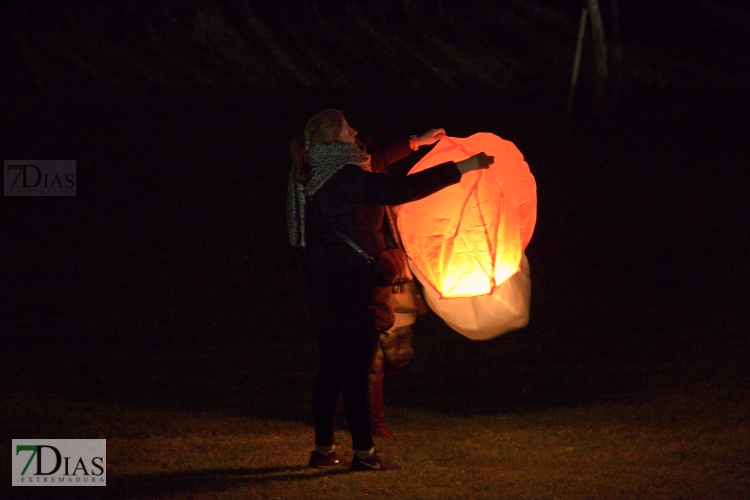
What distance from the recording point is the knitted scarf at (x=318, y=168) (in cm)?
510

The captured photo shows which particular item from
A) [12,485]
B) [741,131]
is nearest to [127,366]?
[12,485]

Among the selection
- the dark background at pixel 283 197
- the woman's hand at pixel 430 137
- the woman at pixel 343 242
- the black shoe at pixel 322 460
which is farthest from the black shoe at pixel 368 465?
the woman's hand at pixel 430 137

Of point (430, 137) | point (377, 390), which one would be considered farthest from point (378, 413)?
point (430, 137)

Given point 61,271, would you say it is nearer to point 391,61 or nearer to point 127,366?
point 127,366

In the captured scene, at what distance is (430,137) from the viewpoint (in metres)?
5.87

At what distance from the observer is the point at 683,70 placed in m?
23.5

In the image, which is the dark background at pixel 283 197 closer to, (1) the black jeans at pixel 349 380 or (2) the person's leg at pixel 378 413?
(2) the person's leg at pixel 378 413

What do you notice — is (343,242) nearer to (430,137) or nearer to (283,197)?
(430,137)

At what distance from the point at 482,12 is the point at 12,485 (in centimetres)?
2762

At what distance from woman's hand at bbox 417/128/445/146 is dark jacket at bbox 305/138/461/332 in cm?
68

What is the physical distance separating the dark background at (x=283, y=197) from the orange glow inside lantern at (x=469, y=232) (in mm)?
1492

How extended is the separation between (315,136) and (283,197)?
9978mm

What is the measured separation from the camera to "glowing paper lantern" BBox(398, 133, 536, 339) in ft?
18.9

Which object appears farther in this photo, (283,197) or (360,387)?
(283,197)
